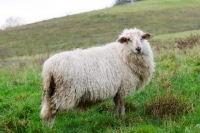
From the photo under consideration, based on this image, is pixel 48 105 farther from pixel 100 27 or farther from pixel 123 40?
pixel 100 27

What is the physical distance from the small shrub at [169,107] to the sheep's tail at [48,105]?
85.9 inches

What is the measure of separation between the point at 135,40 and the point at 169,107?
68.6 inches

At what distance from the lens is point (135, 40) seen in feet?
22.0

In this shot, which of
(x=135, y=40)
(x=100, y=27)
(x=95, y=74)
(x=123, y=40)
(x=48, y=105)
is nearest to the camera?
(x=48, y=105)

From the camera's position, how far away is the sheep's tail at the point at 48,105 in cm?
596

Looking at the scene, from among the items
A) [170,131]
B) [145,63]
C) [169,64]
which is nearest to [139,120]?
[170,131]

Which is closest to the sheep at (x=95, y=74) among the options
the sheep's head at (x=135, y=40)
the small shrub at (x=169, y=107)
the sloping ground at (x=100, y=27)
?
the sheep's head at (x=135, y=40)

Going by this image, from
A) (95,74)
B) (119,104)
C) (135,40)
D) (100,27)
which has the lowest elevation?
(119,104)

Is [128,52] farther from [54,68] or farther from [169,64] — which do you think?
[169,64]

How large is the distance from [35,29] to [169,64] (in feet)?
106

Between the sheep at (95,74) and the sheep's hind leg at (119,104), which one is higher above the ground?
the sheep at (95,74)

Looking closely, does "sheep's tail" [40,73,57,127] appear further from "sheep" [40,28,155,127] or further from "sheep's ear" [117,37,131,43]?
"sheep's ear" [117,37,131,43]

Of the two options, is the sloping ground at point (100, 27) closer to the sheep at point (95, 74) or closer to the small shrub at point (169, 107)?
the sheep at point (95, 74)

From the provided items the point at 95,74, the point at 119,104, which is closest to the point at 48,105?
the point at 95,74
